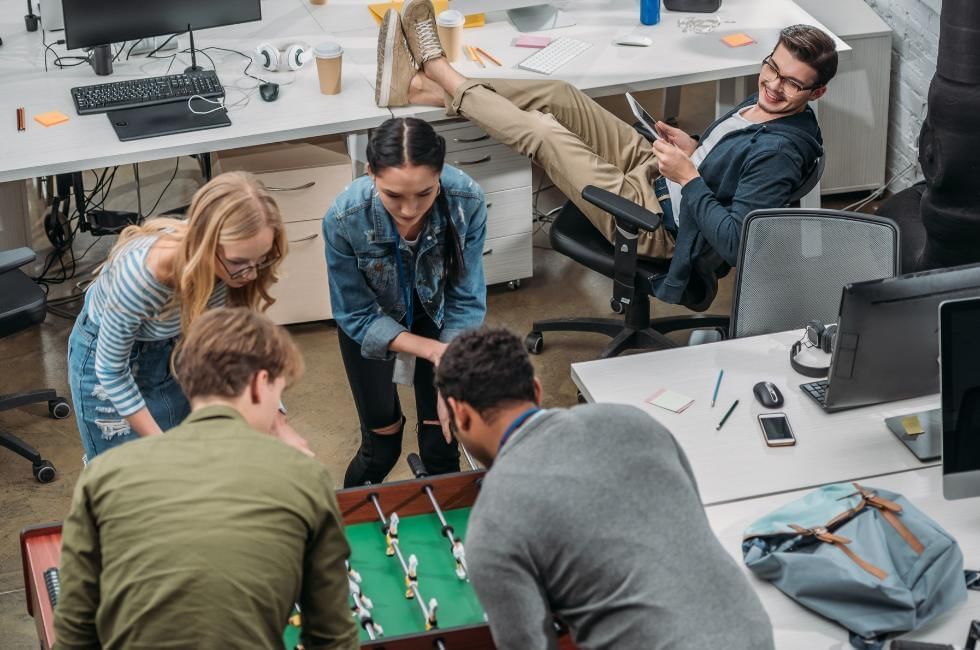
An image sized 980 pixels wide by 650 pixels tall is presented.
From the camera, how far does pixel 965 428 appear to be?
253cm

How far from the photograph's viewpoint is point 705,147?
399cm

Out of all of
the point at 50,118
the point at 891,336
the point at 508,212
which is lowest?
the point at 508,212

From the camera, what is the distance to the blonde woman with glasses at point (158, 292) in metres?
2.54

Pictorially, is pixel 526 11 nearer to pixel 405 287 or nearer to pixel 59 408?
pixel 405 287

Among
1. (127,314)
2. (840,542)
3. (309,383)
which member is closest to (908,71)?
(309,383)

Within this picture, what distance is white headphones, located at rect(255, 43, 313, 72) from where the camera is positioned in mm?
4387

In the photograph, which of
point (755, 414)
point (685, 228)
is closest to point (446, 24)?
point (685, 228)

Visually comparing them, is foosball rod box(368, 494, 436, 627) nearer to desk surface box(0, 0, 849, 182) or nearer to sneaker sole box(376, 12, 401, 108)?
desk surface box(0, 0, 849, 182)

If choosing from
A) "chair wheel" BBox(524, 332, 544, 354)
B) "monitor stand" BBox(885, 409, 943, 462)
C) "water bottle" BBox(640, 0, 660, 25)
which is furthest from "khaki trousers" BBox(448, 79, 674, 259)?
"monitor stand" BBox(885, 409, 943, 462)

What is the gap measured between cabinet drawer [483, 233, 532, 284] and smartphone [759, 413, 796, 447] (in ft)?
6.01

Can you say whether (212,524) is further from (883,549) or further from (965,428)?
(965,428)

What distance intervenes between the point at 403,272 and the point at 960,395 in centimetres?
130

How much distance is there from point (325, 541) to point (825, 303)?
1.79 metres

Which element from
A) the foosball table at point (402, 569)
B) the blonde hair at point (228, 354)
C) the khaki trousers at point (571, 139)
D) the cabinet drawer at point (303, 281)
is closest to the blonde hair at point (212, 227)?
the blonde hair at point (228, 354)
